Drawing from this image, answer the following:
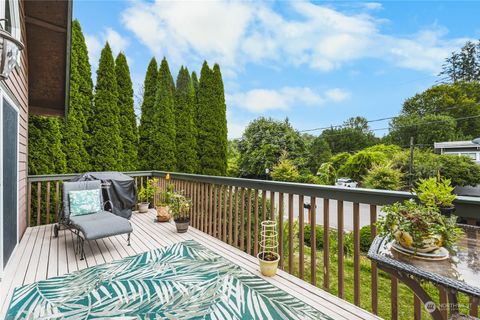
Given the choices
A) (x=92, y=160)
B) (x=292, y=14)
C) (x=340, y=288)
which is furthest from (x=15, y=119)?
(x=292, y=14)

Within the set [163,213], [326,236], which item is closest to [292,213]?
[326,236]

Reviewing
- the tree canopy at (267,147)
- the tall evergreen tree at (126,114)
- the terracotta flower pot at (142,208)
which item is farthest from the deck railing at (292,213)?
the tree canopy at (267,147)

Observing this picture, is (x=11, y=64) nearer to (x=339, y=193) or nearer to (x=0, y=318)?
(x=0, y=318)

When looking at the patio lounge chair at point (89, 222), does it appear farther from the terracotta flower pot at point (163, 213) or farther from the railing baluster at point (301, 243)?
the railing baluster at point (301, 243)

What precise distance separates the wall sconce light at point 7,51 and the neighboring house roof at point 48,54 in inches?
110

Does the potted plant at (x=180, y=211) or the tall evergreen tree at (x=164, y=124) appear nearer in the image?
the potted plant at (x=180, y=211)

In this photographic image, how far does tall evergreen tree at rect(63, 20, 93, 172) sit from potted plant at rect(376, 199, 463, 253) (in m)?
6.92

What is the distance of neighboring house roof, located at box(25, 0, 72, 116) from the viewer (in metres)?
3.71

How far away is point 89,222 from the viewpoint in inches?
127

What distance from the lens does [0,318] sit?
1.88 metres

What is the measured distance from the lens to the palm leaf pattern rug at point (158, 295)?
1947 mm

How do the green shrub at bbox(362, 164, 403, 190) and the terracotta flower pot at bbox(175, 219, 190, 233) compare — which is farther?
the green shrub at bbox(362, 164, 403, 190)

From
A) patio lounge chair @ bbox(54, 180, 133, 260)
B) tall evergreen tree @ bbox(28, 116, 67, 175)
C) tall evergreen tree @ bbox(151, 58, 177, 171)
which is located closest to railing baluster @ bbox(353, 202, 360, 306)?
patio lounge chair @ bbox(54, 180, 133, 260)

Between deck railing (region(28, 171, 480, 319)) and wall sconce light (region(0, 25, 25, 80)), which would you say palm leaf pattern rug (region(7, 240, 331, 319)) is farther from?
wall sconce light (region(0, 25, 25, 80))
